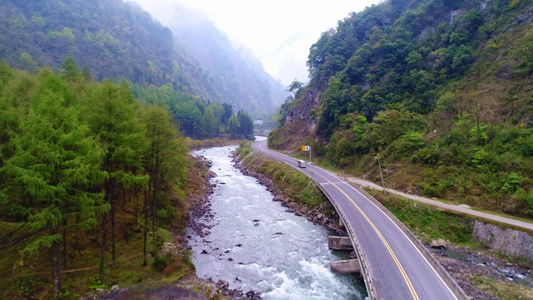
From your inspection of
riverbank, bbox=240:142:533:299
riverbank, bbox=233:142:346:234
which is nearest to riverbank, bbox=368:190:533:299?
riverbank, bbox=240:142:533:299

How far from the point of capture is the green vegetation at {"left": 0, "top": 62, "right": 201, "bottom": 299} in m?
12.7

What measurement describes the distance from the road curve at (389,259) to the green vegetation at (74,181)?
15.1 meters

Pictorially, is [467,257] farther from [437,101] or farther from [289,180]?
[437,101]

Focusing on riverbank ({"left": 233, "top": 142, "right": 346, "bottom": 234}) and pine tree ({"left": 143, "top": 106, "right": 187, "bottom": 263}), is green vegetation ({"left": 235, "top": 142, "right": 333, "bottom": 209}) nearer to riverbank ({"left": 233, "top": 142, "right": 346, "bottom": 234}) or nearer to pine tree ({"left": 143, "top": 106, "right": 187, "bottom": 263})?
riverbank ({"left": 233, "top": 142, "right": 346, "bottom": 234})

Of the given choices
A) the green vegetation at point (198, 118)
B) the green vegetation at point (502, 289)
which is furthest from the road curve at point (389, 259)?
the green vegetation at point (198, 118)

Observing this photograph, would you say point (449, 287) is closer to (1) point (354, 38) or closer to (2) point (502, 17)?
(2) point (502, 17)

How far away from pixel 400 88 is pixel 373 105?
6.34 m

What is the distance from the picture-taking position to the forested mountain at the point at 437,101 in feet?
101

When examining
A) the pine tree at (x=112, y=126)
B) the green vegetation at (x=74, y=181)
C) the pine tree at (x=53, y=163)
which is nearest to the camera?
the pine tree at (x=53, y=163)

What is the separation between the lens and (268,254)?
84.0ft

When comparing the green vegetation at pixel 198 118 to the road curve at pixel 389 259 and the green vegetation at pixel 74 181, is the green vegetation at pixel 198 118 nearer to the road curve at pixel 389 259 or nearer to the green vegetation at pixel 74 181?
the green vegetation at pixel 74 181

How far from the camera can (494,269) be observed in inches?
850

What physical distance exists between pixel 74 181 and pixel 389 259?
841 inches

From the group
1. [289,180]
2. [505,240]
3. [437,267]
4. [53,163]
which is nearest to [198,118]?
[289,180]
